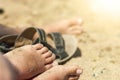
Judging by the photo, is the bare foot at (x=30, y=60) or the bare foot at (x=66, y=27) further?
the bare foot at (x=66, y=27)

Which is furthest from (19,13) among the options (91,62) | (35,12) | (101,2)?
(91,62)

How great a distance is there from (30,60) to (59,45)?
0.48 m

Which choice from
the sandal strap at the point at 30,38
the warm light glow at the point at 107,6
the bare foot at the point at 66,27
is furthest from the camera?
the warm light glow at the point at 107,6

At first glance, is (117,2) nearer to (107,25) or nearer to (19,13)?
(107,25)

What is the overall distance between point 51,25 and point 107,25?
20.1 inches

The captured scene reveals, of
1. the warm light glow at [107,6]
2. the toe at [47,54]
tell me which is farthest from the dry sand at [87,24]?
the toe at [47,54]

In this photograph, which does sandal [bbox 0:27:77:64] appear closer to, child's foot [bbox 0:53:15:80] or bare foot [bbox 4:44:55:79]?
bare foot [bbox 4:44:55:79]

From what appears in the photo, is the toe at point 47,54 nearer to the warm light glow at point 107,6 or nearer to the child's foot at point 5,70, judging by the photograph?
the child's foot at point 5,70

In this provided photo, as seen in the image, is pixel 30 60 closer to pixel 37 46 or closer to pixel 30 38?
pixel 37 46

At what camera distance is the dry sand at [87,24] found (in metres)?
2.07

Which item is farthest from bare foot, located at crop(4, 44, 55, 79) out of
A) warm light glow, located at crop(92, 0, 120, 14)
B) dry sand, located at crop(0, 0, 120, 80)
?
warm light glow, located at crop(92, 0, 120, 14)

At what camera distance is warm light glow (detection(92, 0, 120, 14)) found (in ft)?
9.87

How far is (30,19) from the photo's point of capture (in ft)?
9.81

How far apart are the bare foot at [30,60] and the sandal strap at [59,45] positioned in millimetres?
135
